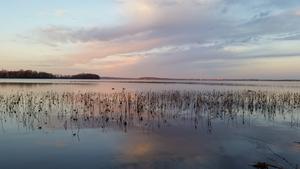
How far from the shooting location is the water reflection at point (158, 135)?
703cm

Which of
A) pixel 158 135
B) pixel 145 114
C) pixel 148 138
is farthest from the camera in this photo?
pixel 145 114

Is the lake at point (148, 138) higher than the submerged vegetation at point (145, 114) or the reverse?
the reverse

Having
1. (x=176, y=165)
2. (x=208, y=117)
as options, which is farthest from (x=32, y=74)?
(x=176, y=165)

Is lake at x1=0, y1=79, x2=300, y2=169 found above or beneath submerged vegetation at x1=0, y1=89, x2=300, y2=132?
beneath

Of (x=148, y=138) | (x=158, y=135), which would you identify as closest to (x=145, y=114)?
(x=158, y=135)

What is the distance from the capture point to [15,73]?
8819 centimetres

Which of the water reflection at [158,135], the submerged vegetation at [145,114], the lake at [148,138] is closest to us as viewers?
the lake at [148,138]

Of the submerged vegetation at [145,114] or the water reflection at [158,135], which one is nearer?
the water reflection at [158,135]

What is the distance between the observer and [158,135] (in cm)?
971

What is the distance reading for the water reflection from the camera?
23.1ft

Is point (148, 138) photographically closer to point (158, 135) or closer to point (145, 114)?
point (158, 135)

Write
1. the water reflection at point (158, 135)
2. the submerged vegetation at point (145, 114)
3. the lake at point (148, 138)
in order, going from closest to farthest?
the lake at point (148, 138), the water reflection at point (158, 135), the submerged vegetation at point (145, 114)

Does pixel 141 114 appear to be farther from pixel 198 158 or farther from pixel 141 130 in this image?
pixel 198 158

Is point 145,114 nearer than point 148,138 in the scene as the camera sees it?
No
